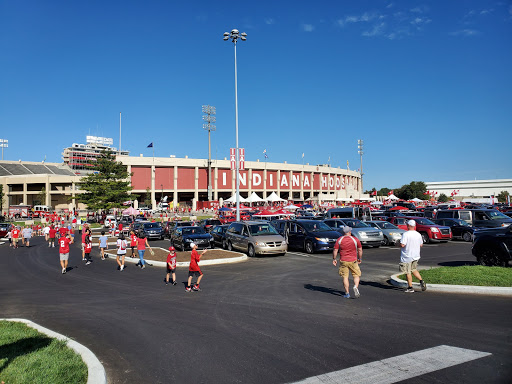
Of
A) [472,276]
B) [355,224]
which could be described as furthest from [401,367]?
[355,224]

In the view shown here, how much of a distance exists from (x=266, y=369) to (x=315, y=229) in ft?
49.8

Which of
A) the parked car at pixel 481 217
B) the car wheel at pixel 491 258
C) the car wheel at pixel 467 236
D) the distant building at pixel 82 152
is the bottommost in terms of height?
the car wheel at pixel 467 236

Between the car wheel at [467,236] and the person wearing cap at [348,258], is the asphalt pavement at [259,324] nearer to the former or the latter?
the person wearing cap at [348,258]

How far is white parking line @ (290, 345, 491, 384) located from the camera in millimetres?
4914

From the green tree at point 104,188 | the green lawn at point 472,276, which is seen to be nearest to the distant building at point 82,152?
the green tree at point 104,188

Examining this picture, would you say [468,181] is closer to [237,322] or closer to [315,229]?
[315,229]

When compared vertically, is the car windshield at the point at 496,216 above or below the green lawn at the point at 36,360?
above

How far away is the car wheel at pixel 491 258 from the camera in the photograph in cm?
1191

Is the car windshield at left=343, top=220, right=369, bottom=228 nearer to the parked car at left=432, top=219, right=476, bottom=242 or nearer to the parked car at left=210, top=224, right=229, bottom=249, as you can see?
the parked car at left=432, top=219, right=476, bottom=242

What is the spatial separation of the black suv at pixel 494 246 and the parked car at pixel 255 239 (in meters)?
8.41

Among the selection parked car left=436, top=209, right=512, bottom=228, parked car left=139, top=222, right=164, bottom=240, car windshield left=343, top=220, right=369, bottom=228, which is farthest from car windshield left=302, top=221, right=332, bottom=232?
parked car left=139, top=222, right=164, bottom=240

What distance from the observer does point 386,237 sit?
2142 cm

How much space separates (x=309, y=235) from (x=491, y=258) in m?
8.71

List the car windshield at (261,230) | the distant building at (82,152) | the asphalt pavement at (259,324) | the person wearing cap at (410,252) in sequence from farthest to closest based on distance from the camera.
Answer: the distant building at (82,152) < the car windshield at (261,230) < the person wearing cap at (410,252) < the asphalt pavement at (259,324)
